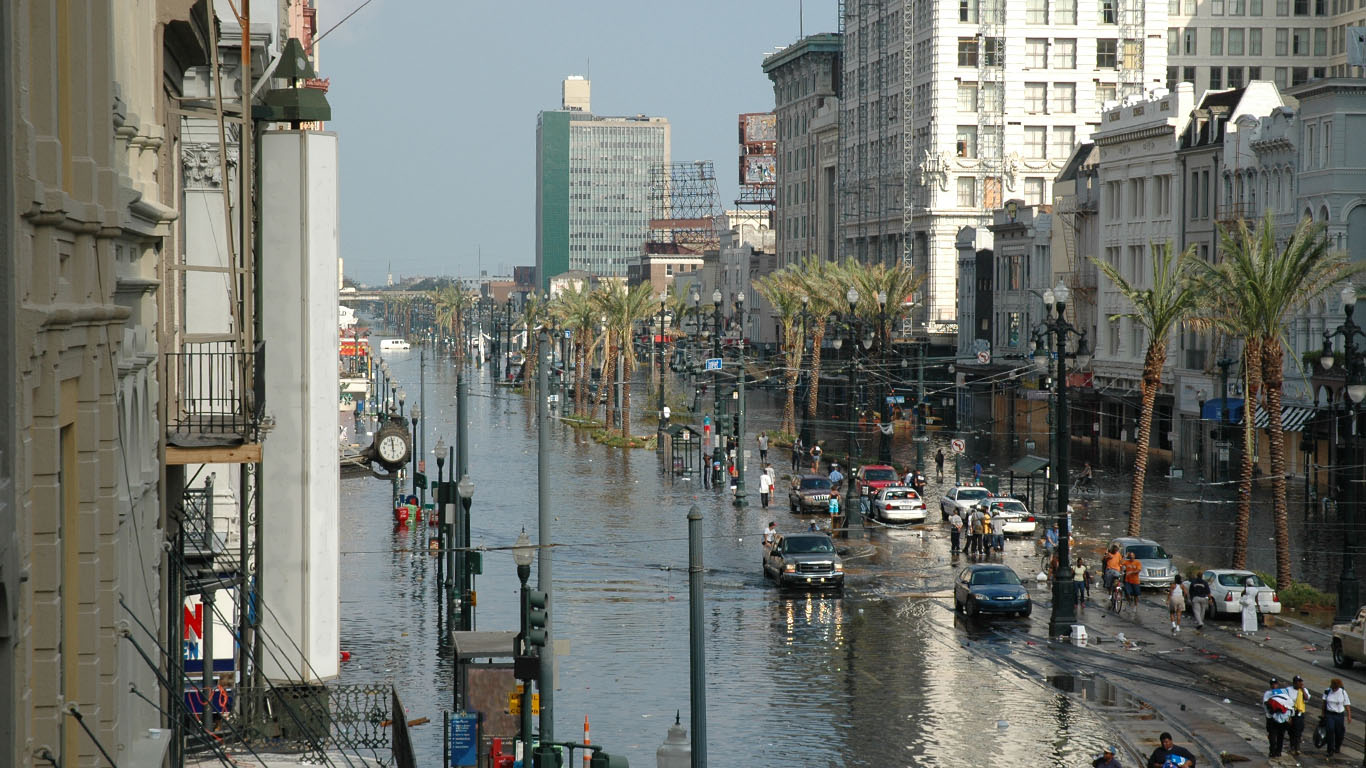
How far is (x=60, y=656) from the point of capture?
10.3 meters

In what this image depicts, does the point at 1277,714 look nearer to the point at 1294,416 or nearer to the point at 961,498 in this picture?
the point at 961,498

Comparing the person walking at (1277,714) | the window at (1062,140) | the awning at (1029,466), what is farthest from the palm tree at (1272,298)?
the window at (1062,140)

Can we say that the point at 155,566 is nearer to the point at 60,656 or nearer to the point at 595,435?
the point at 60,656

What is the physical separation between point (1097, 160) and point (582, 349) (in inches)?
1406

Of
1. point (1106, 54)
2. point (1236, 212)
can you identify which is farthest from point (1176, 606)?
point (1106, 54)

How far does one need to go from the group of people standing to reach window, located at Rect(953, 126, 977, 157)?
10686 cm

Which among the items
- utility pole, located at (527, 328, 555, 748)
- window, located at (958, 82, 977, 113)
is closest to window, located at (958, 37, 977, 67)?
window, located at (958, 82, 977, 113)

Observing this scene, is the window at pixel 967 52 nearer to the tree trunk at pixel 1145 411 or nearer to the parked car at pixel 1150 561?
the tree trunk at pixel 1145 411

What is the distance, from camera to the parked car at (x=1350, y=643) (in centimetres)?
3444

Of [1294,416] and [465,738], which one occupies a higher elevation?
[1294,416]

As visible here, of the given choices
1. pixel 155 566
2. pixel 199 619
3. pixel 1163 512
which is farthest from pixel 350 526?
pixel 155 566

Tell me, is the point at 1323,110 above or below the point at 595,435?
above

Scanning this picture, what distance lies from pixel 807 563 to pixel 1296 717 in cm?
1943

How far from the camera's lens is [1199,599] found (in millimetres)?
41094
